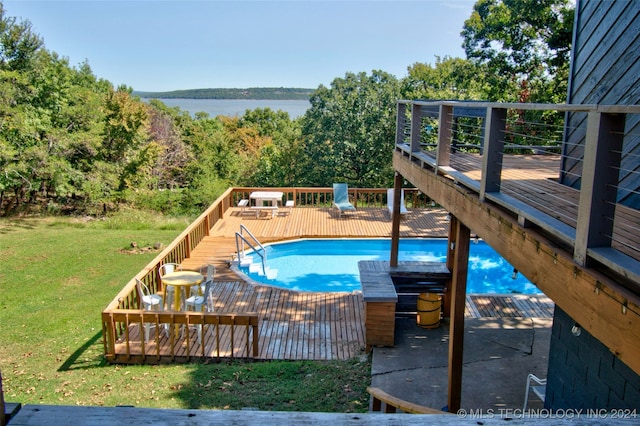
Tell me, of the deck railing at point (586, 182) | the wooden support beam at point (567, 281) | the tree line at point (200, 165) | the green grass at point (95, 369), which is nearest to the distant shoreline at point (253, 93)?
the tree line at point (200, 165)

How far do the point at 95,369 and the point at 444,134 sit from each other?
5.03 meters

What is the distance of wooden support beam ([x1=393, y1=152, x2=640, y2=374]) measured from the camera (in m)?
1.80

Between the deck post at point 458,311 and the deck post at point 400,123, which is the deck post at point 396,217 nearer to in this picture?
the deck post at point 400,123

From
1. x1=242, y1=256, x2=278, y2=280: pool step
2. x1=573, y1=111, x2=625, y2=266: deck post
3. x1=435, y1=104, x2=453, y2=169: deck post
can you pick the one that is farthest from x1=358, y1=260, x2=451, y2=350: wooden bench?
x1=573, y1=111, x2=625, y2=266: deck post

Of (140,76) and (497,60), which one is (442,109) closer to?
(497,60)

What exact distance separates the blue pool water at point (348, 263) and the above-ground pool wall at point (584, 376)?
623cm

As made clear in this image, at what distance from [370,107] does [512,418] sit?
17.4 metres

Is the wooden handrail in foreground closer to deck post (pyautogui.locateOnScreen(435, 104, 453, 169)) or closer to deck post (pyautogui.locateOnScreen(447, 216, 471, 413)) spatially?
deck post (pyautogui.locateOnScreen(447, 216, 471, 413))

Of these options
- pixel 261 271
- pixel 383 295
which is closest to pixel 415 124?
pixel 383 295

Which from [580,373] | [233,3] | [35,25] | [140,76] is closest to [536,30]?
[580,373]

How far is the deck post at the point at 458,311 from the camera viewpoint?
421 centimetres

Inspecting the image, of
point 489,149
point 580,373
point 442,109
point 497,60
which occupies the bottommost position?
point 580,373

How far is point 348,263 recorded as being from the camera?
1184 centimetres

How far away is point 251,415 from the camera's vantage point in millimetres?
1035
